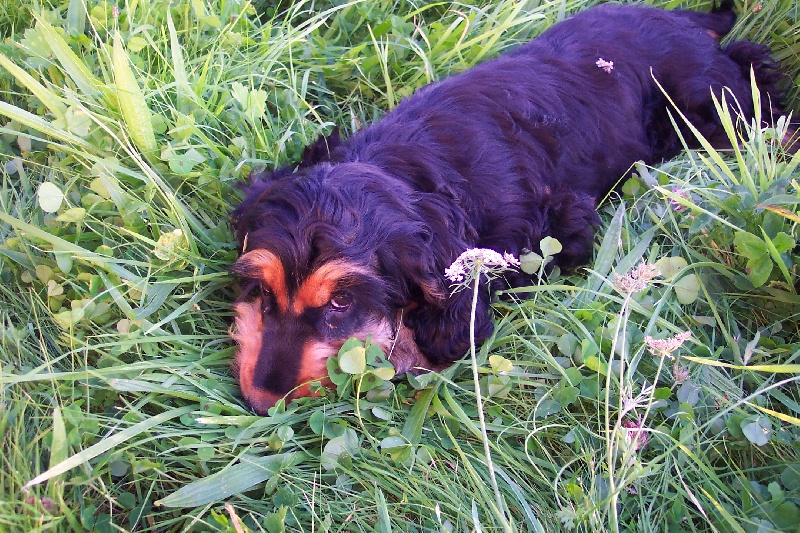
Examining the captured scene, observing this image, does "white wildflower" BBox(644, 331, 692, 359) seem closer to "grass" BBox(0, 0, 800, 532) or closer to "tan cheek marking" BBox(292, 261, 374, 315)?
"grass" BBox(0, 0, 800, 532)

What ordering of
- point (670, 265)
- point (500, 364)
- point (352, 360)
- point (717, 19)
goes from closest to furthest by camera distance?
point (352, 360), point (500, 364), point (670, 265), point (717, 19)

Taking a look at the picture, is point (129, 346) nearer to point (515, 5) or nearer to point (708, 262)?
point (708, 262)

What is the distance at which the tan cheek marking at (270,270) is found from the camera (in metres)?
2.18

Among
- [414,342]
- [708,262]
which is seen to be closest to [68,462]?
[414,342]

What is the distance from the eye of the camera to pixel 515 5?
3764 millimetres

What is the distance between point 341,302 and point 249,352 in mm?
407

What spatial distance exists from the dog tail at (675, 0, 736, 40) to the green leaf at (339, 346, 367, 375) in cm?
306

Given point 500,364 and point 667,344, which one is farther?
point 500,364

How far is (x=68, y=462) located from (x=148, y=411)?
51 cm

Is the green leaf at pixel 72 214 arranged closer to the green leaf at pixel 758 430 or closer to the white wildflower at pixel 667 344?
the white wildflower at pixel 667 344

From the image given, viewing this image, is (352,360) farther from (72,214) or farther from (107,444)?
(72,214)

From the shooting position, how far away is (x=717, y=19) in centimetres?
385

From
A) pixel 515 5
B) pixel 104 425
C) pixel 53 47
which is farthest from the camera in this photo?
pixel 515 5

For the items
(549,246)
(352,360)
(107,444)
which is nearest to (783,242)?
(549,246)
